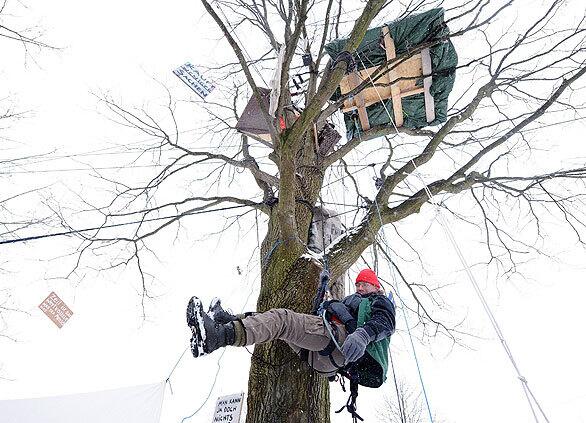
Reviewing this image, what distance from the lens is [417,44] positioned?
3814 mm

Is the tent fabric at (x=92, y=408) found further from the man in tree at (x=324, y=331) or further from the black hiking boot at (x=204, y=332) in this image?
the black hiking boot at (x=204, y=332)

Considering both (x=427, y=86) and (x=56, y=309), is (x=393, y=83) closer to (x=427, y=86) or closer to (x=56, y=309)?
(x=427, y=86)

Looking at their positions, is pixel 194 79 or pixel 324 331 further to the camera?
pixel 194 79

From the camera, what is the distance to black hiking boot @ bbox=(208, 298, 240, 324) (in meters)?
2.30

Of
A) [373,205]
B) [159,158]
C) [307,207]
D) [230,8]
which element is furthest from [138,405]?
[230,8]

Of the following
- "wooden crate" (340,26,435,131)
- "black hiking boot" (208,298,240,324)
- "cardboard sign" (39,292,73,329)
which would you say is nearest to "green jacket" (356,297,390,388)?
"black hiking boot" (208,298,240,324)

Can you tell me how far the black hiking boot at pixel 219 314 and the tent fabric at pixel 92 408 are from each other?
3.91 m

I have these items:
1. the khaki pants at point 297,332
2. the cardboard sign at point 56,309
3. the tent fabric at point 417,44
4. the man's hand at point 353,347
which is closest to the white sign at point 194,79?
the tent fabric at point 417,44

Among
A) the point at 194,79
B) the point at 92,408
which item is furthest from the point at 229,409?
the point at 194,79

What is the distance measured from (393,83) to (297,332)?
2953 mm

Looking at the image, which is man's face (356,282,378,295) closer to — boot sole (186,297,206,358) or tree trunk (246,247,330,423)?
tree trunk (246,247,330,423)

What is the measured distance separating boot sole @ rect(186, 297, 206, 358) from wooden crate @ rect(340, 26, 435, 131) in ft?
8.85

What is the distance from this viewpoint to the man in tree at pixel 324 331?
218cm

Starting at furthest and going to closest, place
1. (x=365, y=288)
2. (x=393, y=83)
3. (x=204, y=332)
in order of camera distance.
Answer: (x=393, y=83) < (x=365, y=288) < (x=204, y=332)
